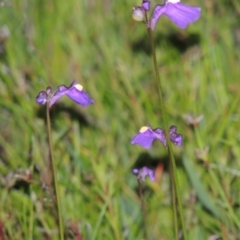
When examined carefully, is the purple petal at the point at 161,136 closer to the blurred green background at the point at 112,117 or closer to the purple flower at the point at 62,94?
the purple flower at the point at 62,94

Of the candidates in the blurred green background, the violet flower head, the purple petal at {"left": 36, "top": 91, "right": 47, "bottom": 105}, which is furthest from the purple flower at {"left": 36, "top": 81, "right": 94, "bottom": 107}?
the blurred green background

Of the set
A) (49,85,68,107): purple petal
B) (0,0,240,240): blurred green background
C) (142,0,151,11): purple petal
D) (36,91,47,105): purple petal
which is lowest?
(0,0,240,240): blurred green background

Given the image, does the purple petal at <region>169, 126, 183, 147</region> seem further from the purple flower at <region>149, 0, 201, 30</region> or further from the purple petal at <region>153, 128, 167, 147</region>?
the purple flower at <region>149, 0, 201, 30</region>

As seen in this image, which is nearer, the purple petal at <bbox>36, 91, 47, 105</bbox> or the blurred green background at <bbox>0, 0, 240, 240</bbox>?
the purple petal at <bbox>36, 91, 47, 105</bbox>

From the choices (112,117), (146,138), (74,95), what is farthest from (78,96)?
(112,117)

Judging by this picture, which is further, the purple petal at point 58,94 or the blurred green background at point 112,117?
the blurred green background at point 112,117

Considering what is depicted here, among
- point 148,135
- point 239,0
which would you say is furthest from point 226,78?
point 148,135

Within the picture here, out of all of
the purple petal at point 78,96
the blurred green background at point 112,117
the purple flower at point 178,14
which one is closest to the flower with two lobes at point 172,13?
the purple flower at point 178,14

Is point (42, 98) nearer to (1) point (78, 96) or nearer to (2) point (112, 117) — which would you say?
(1) point (78, 96)
